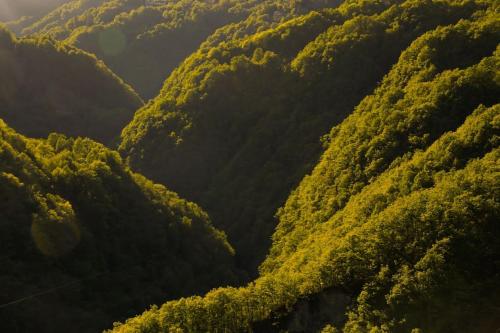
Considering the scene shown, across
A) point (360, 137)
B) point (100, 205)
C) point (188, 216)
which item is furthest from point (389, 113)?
point (100, 205)

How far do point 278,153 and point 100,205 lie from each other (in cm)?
5690

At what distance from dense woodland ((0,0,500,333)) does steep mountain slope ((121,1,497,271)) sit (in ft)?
1.96

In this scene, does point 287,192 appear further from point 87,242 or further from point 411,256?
point 411,256

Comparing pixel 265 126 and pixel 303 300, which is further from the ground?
pixel 265 126

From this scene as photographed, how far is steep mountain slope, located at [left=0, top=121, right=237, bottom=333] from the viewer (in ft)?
295

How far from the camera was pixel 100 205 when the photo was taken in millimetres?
116812

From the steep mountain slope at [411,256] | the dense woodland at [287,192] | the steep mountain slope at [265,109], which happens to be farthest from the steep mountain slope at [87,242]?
the steep mountain slope at [411,256]

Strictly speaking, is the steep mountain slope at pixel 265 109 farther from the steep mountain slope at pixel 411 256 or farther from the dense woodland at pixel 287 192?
the steep mountain slope at pixel 411 256

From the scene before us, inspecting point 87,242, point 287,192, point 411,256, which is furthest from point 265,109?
point 411,256

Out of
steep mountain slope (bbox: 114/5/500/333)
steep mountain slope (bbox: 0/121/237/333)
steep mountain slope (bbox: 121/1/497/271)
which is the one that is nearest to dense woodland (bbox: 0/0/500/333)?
steep mountain slope (bbox: 114/5/500/333)

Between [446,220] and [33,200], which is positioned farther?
[33,200]

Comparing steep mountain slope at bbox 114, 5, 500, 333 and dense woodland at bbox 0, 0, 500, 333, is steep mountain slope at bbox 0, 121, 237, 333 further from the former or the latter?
steep mountain slope at bbox 114, 5, 500, 333

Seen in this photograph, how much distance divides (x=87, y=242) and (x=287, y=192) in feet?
185

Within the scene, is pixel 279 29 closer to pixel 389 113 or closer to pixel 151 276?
pixel 389 113
